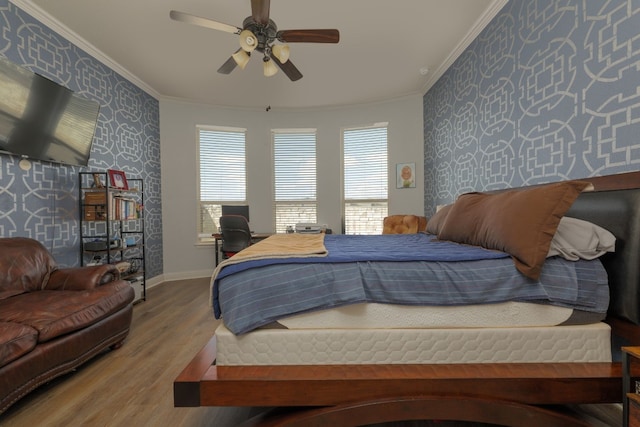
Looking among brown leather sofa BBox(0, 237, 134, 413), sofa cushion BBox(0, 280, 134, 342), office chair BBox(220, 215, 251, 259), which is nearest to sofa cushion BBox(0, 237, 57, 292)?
brown leather sofa BBox(0, 237, 134, 413)

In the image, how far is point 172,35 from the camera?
2584 mm

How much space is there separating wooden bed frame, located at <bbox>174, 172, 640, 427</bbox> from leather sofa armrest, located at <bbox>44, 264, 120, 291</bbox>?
137cm

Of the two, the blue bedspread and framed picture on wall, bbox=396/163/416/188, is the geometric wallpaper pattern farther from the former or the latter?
framed picture on wall, bbox=396/163/416/188

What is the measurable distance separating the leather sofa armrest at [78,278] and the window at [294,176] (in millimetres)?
2718

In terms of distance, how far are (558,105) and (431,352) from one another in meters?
1.71

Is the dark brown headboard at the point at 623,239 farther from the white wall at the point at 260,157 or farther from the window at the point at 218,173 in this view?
the window at the point at 218,173

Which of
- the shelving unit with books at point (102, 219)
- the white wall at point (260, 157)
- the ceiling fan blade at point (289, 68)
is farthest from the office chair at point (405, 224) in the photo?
the shelving unit with books at point (102, 219)

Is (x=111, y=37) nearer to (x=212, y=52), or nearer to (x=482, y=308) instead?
(x=212, y=52)

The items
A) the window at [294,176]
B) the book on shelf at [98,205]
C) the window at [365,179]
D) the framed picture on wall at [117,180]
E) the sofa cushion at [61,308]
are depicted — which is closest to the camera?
the sofa cushion at [61,308]

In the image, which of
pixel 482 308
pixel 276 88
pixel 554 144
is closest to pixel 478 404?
pixel 482 308

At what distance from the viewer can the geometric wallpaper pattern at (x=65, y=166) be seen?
2.14m

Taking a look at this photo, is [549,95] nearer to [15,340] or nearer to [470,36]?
[470,36]

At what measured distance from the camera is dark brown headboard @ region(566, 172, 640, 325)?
3.48ft

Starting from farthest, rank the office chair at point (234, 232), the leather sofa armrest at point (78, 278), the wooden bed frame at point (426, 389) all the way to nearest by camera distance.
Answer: the office chair at point (234, 232) → the leather sofa armrest at point (78, 278) → the wooden bed frame at point (426, 389)
